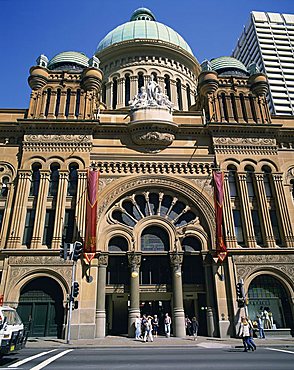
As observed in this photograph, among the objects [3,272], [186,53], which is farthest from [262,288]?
[186,53]

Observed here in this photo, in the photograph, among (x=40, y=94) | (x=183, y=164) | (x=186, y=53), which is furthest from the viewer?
(x=186, y=53)

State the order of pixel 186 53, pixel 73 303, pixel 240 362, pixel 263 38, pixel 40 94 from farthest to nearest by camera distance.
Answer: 1. pixel 263 38
2. pixel 186 53
3. pixel 40 94
4. pixel 73 303
5. pixel 240 362

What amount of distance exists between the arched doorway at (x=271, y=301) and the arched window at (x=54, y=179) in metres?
18.2

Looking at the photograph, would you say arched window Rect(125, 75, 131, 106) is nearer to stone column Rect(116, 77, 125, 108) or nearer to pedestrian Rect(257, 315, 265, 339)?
stone column Rect(116, 77, 125, 108)

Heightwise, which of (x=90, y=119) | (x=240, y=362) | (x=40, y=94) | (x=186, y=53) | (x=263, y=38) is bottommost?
(x=240, y=362)

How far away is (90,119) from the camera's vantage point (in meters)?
29.7

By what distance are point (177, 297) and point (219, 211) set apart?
7.63m

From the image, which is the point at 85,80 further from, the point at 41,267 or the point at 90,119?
the point at 41,267

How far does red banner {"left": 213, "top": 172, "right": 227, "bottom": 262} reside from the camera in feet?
81.5

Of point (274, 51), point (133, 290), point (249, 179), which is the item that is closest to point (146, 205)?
point (133, 290)

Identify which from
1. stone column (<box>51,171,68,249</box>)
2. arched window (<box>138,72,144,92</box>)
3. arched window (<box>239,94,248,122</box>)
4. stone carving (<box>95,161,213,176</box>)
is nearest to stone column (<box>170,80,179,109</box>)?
arched window (<box>138,72,144,92</box>)

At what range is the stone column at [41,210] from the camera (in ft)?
82.7

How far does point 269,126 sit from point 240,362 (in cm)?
2399

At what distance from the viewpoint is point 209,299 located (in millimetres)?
24781
